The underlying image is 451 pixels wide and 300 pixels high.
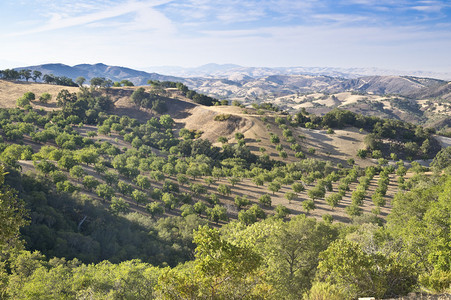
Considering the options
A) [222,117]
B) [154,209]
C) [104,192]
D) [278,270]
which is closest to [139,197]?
[154,209]

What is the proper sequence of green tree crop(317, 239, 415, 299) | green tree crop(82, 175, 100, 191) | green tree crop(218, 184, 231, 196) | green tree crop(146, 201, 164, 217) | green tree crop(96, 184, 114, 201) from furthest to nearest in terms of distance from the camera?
1. green tree crop(218, 184, 231, 196)
2. green tree crop(82, 175, 100, 191)
3. green tree crop(96, 184, 114, 201)
4. green tree crop(146, 201, 164, 217)
5. green tree crop(317, 239, 415, 299)

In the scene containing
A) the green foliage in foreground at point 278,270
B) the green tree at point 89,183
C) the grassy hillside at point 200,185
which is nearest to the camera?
the green foliage in foreground at point 278,270

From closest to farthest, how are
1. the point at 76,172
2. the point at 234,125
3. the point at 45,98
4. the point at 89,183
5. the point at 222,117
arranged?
the point at 89,183
the point at 76,172
the point at 234,125
the point at 222,117
the point at 45,98

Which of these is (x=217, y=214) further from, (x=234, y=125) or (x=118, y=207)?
(x=234, y=125)

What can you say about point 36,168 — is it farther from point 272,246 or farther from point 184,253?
point 272,246

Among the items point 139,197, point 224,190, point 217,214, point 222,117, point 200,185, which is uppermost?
point 222,117

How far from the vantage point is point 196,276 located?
42.0 feet

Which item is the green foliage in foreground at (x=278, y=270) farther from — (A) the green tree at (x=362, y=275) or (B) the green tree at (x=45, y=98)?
(B) the green tree at (x=45, y=98)

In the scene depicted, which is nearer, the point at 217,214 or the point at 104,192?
the point at 217,214

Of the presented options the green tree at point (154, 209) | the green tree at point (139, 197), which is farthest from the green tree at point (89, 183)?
the green tree at point (154, 209)

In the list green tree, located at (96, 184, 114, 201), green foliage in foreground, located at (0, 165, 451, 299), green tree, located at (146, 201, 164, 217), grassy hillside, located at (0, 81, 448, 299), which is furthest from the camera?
green tree, located at (96, 184, 114, 201)

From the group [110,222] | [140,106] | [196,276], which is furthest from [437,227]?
[140,106]

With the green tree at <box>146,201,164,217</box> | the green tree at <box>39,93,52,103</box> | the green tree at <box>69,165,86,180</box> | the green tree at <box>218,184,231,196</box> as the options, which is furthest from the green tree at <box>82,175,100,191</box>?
the green tree at <box>39,93,52,103</box>

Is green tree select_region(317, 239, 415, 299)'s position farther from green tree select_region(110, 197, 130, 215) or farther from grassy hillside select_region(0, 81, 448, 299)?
green tree select_region(110, 197, 130, 215)
